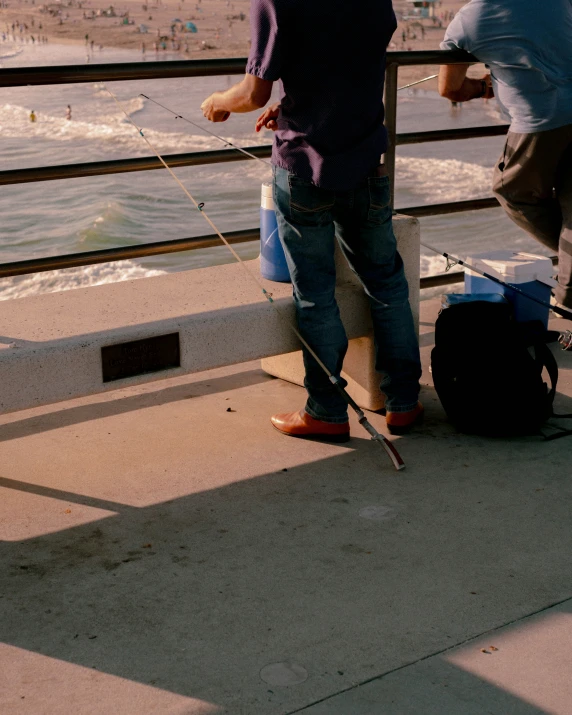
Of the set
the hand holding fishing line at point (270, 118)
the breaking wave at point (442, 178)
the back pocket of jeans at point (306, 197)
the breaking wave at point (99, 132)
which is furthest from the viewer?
the breaking wave at point (99, 132)

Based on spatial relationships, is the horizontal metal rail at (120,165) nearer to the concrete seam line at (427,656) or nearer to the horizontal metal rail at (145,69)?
the horizontal metal rail at (145,69)

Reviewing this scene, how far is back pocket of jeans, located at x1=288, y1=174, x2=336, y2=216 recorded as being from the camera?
11.1 feet

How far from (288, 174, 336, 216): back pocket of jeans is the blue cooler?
1429 mm

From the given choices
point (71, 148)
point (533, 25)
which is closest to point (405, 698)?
point (533, 25)

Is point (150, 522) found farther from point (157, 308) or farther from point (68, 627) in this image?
point (157, 308)

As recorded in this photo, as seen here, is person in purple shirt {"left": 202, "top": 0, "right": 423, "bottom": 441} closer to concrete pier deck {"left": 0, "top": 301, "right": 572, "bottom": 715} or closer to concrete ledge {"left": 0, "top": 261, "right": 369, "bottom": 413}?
concrete ledge {"left": 0, "top": 261, "right": 369, "bottom": 413}

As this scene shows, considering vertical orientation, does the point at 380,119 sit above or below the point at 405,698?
above

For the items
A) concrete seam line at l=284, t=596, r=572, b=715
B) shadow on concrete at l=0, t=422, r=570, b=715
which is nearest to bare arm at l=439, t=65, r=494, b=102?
shadow on concrete at l=0, t=422, r=570, b=715

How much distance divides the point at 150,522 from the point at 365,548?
66cm

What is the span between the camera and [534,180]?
434 centimetres

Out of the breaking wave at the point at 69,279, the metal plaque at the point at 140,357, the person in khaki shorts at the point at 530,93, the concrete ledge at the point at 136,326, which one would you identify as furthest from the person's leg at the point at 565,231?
the breaking wave at the point at 69,279

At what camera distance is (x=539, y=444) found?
360cm

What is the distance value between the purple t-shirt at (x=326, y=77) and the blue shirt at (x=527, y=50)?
0.81 m

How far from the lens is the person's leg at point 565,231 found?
431 cm
